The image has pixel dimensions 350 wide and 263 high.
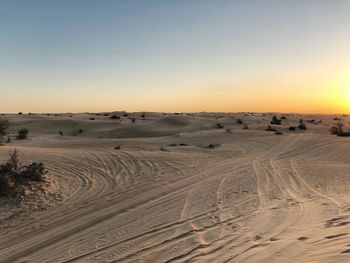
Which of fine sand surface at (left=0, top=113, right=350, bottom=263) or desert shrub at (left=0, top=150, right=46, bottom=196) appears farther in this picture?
desert shrub at (left=0, top=150, right=46, bottom=196)

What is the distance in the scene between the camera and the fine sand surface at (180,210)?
6.35 metres

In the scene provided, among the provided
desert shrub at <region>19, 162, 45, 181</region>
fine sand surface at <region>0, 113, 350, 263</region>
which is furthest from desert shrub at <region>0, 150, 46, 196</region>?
fine sand surface at <region>0, 113, 350, 263</region>

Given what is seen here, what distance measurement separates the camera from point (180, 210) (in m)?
8.95

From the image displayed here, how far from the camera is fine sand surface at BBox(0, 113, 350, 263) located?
635 cm

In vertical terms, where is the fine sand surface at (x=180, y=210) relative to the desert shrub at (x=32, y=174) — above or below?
below

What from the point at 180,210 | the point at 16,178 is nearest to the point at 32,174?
the point at 16,178

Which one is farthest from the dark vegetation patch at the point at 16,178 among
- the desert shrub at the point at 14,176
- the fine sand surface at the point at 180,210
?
the fine sand surface at the point at 180,210

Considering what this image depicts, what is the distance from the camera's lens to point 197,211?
8820 mm

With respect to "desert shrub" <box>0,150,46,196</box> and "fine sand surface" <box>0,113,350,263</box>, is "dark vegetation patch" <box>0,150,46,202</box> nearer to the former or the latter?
"desert shrub" <box>0,150,46,196</box>

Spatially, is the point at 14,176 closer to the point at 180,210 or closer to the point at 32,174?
the point at 32,174

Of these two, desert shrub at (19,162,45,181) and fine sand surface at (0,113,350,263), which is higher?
desert shrub at (19,162,45,181)

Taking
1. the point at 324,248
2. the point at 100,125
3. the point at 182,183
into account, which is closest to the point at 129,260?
the point at 324,248

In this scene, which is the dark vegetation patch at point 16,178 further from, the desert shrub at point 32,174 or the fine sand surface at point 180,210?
the fine sand surface at point 180,210

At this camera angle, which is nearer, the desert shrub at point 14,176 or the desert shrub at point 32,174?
the desert shrub at point 14,176
